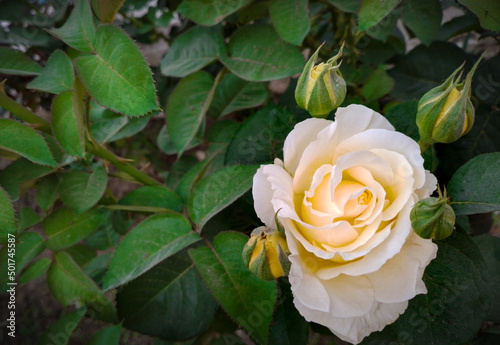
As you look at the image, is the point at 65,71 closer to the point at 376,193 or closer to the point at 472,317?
the point at 376,193

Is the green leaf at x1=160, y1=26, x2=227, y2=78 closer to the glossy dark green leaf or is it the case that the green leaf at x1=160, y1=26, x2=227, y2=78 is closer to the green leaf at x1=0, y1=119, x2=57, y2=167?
the green leaf at x1=0, y1=119, x2=57, y2=167

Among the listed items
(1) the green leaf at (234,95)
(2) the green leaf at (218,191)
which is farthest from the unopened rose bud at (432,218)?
(1) the green leaf at (234,95)

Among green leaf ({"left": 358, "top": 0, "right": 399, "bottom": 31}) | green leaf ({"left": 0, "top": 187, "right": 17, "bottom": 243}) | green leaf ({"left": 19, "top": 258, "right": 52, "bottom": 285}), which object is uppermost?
green leaf ({"left": 358, "top": 0, "right": 399, "bottom": 31})

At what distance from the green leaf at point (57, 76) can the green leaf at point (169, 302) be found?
1.12 ft

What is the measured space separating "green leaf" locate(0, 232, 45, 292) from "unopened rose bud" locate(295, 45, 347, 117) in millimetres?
527

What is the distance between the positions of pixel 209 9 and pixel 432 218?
1.67ft

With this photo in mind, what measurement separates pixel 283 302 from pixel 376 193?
31 centimetres

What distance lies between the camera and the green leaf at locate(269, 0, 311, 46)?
647 mm

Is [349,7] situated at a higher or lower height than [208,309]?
higher

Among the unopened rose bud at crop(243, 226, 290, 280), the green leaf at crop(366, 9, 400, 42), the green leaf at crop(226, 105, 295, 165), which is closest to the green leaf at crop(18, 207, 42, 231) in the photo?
the green leaf at crop(226, 105, 295, 165)

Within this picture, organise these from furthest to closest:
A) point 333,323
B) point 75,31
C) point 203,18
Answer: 1. point 203,18
2. point 75,31
3. point 333,323

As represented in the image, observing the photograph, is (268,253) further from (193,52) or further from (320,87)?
(193,52)

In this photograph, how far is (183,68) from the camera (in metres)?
0.75

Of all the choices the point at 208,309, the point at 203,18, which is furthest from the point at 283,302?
the point at 203,18
